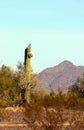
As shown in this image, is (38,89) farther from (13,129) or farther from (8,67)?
(13,129)

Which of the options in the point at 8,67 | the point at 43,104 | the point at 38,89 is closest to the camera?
the point at 43,104

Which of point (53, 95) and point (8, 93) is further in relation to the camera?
point (8, 93)

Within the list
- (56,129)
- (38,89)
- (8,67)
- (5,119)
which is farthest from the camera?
(8,67)

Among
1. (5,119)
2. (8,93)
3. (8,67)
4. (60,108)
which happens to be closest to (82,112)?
(60,108)

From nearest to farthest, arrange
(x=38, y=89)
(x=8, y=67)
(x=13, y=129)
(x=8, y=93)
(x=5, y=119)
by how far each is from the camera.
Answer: (x=13, y=129)
(x=5, y=119)
(x=8, y=93)
(x=38, y=89)
(x=8, y=67)

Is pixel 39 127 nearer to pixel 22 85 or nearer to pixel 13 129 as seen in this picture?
pixel 13 129

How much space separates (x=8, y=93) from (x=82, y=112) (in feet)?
95.8

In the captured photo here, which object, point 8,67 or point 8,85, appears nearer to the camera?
point 8,85

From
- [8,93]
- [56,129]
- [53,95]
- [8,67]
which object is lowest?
[56,129]

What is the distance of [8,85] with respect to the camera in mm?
45344

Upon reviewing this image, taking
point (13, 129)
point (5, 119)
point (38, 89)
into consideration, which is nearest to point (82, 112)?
point (13, 129)

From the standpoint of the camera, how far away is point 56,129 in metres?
13.8

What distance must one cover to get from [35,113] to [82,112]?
4.89 feet

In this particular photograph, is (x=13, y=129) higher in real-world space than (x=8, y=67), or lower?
lower
